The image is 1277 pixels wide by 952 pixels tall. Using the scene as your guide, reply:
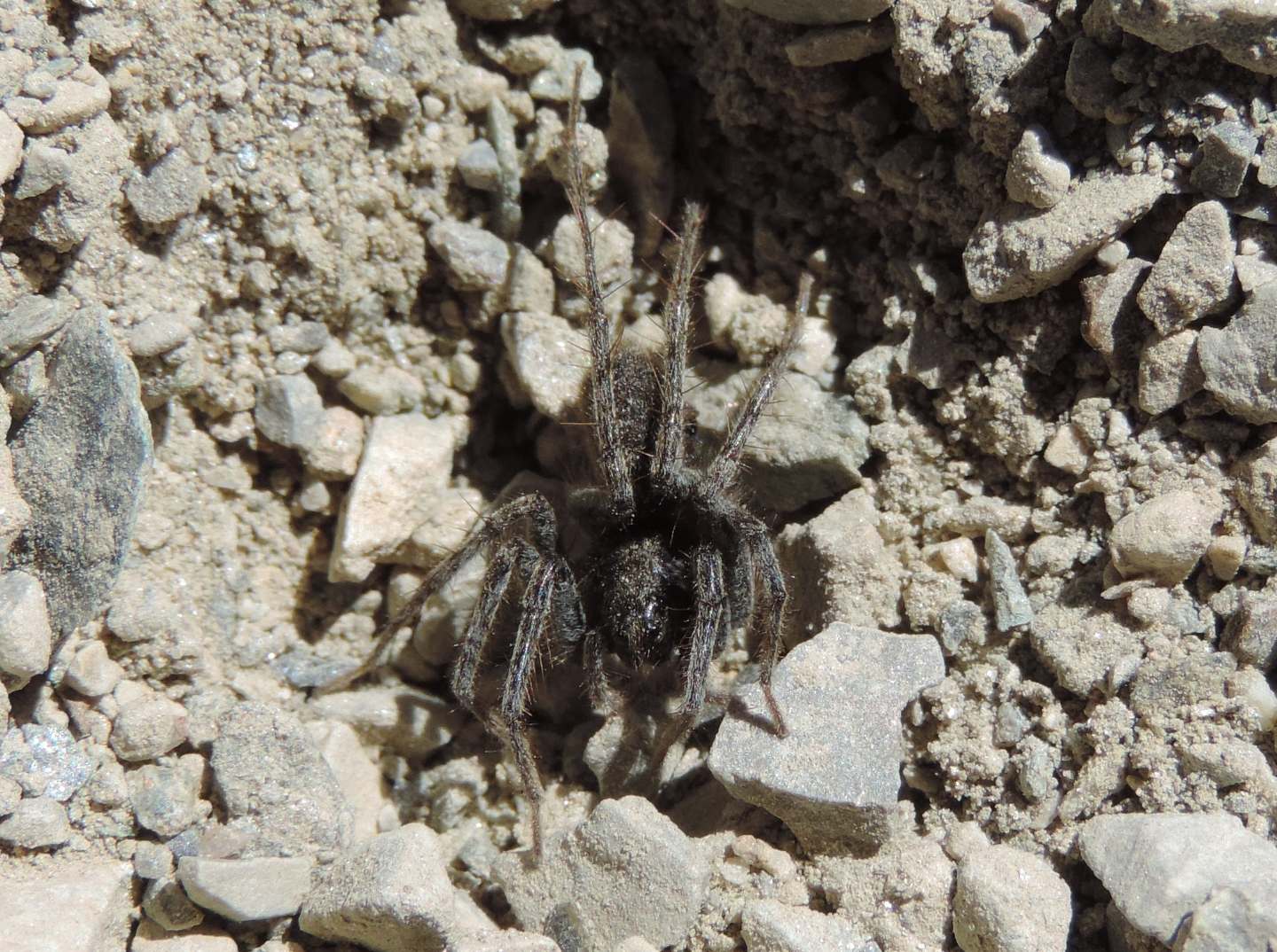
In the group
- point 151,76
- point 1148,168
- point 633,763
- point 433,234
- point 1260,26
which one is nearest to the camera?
point 1260,26

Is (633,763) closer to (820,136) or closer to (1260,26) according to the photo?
(820,136)

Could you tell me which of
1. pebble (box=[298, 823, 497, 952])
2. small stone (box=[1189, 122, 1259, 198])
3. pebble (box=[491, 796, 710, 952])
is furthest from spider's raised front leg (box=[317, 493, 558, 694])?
small stone (box=[1189, 122, 1259, 198])

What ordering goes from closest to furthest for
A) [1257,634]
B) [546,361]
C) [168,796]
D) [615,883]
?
[1257,634]
[615,883]
[168,796]
[546,361]

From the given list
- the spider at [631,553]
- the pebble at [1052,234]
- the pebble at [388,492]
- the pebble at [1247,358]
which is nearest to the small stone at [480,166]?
the spider at [631,553]

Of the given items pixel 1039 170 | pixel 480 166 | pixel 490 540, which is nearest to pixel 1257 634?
pixel 1039 170

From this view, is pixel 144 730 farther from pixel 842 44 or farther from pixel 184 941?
pixel 842 44

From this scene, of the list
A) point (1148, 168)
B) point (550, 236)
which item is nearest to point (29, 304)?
point (550, 236)
